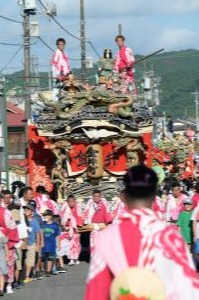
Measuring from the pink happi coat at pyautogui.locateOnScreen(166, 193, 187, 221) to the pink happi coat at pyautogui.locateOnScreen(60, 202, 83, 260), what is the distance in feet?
6.20

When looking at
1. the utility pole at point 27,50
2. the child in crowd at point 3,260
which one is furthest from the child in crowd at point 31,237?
the utility pole at point 27,50

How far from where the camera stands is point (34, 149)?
26297 mm

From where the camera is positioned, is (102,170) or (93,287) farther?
(102,170)

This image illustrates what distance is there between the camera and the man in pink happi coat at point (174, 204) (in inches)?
877

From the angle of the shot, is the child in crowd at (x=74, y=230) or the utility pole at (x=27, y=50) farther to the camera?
the utility pole at (x=27, y=50)

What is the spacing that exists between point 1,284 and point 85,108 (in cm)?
866

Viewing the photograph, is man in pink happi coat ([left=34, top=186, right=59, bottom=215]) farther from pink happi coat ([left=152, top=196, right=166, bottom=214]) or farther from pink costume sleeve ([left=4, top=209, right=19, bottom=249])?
→ pink costume sleeve ([left=4, top=209, right=19, bottom=249])

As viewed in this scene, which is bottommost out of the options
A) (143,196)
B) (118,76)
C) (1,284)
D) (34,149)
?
(1,284)

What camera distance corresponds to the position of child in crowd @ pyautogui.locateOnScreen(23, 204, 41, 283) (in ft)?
61.3

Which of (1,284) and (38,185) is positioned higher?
(38,185)

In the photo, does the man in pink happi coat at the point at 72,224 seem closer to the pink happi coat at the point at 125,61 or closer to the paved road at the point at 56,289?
the paved road at the point at 56,289

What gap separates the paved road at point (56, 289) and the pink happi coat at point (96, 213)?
1.66 metres

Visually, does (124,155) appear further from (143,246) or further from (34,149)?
(143,246)

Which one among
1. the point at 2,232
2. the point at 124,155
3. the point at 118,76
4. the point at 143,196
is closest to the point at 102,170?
the point at 124,155
